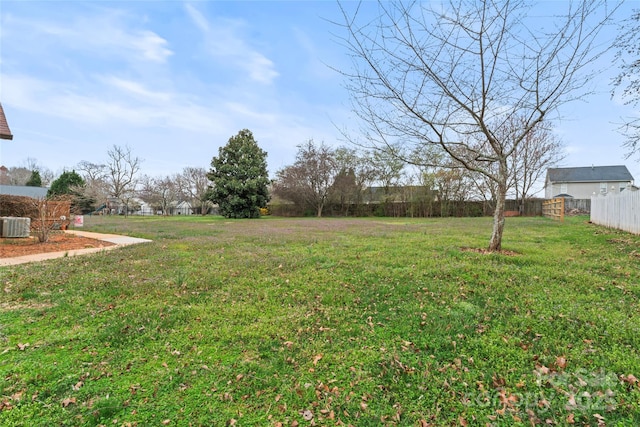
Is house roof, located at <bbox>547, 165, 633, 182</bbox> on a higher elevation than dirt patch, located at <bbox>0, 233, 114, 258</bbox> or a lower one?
higher

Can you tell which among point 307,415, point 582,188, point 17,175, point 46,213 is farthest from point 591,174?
point 17,175

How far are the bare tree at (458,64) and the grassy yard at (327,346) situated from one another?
2.72 meters

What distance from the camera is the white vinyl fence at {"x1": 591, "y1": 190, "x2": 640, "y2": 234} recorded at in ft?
26.1

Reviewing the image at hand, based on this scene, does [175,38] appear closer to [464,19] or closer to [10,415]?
[464,19]

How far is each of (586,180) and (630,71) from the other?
33048mm

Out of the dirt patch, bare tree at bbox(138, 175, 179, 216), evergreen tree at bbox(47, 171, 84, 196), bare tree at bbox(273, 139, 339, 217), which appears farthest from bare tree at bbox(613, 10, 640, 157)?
bare tree at bbox(138, 175, 179, 216)

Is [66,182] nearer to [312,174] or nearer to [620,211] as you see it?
[312,174]

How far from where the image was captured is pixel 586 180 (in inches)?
1193

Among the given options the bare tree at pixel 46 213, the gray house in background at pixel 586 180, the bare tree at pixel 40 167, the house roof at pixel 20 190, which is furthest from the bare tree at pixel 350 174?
the bare tree at pixel 40 167

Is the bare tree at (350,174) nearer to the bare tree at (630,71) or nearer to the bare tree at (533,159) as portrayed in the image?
the bare tree at (533,159)

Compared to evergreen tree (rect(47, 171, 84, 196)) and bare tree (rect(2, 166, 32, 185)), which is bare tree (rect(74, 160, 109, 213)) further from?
bare tree (rect(2, 166, 32, 185))

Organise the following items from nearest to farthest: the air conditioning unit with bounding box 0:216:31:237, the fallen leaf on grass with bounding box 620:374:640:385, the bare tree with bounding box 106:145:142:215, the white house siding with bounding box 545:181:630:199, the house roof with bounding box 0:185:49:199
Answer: the fallen leaf on grass with bounding box 620:374:640:385 < the air conditioning unit with bounding box 0:216:31:237 < the white house siding with bounding box 545:181:630:199 < the house roof with bounding box 0:185:49:199 < the bare tree with bounding box 106:145:142:215

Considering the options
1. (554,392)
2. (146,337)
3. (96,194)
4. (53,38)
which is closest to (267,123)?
(53,38)

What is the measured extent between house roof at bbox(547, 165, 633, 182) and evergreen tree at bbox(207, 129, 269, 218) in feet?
96.4
